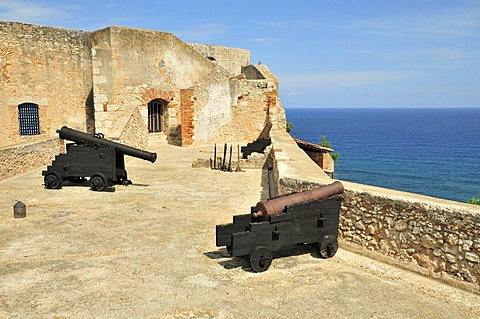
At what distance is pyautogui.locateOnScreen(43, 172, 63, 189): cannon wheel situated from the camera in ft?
31.3

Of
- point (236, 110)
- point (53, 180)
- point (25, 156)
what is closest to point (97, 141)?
point (53, 180)

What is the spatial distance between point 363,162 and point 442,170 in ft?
32.1

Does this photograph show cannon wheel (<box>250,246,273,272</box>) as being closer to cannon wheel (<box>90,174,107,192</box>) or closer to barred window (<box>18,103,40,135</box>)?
cannon wheel (<box>90,174,107,192</box>)

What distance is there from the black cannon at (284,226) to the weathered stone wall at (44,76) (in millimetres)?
13223

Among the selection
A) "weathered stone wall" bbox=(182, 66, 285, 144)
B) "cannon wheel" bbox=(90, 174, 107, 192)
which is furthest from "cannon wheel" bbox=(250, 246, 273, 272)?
"weathered stone wall" bbox=(182, 66, 285, 144)

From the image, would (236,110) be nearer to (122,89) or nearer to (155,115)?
(155,115)

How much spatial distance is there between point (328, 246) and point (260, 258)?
106 centimetres

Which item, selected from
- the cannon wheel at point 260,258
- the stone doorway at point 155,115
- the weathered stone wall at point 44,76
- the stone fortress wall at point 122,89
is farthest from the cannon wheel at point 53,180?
the stone doorway at point 155,115

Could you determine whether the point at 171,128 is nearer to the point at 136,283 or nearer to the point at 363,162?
the point at 136,283

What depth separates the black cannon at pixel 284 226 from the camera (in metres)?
5.04

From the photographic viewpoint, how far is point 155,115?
1830 centimetres

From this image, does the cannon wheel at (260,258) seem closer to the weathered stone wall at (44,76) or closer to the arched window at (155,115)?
the weathered stone wall at (44,76)

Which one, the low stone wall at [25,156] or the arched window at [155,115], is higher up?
the arched window at [155,115]

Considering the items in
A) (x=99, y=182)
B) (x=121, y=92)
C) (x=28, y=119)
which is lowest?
(x=99, y=182)
